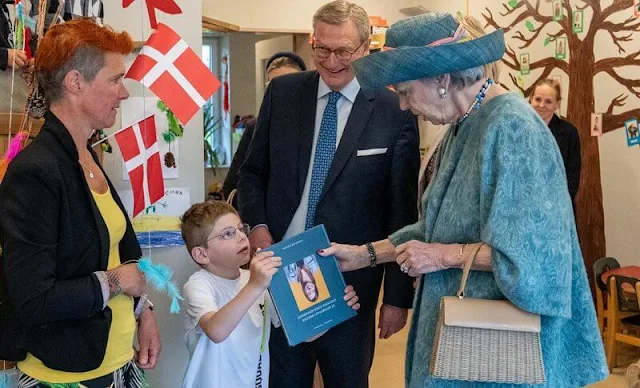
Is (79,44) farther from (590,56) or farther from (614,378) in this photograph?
(590,56)

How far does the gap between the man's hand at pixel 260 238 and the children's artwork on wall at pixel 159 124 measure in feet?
1.66

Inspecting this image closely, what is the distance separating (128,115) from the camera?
263cm

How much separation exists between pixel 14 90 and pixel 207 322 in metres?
0.91

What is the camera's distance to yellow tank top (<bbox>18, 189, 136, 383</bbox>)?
1695 millimetres

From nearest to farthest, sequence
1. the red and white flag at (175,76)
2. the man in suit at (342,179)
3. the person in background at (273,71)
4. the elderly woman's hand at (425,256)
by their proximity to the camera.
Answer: the elderly woman's hand at (425,256) → the red and white flag at (175,76) → the man in suit at (342,179) → the person in background at (273,71)

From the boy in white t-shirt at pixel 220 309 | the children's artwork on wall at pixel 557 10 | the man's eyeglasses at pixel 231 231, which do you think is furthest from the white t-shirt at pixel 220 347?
the children's artwork on wall at pixel 557 10

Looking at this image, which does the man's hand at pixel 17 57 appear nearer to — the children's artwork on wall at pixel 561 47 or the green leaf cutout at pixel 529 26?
the children's artwork on wall at pixel 561 47

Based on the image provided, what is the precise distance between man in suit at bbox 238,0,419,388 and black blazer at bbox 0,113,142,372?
75cm

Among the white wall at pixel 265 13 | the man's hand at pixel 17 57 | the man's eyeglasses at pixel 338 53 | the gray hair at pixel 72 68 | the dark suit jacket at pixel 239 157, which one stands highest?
the white wall at pixel 265 13

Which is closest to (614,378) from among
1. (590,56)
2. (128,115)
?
(590,56)

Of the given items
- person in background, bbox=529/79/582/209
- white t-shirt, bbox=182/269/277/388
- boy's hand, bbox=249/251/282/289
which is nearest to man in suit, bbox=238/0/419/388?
white t-shirt, bbox=182/269/277/388

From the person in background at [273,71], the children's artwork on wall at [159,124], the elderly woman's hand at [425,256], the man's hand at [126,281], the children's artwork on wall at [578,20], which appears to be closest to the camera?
the elderly woman's hand at [425,256]

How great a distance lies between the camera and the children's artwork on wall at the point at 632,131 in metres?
5.04

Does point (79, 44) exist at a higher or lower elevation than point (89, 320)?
higher
